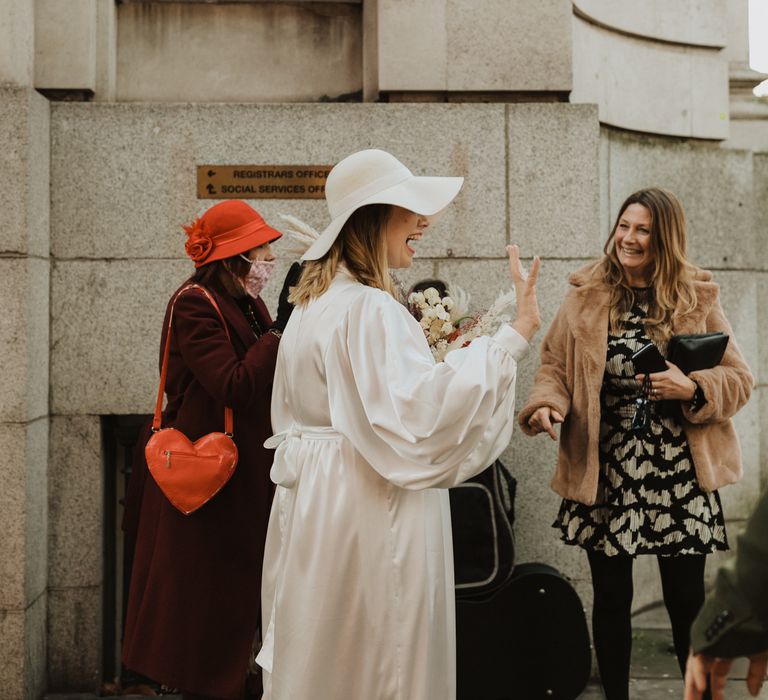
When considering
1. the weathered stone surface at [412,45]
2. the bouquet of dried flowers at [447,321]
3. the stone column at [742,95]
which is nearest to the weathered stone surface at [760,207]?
the stone column at [742,95]

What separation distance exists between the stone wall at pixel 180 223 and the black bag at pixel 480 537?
0.80 meters

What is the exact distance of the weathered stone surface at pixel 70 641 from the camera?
4961mm

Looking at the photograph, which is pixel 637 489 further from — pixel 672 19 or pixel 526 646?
pixel 672 19

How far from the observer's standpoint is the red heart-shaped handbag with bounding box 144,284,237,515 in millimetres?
3680

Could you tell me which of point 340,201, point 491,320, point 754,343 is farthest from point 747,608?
point 754,343

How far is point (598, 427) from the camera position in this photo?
4000 millimetres

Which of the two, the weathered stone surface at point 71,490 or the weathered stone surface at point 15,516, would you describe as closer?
the weathered stone surface at point 15,516

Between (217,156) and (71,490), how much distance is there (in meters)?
1.75

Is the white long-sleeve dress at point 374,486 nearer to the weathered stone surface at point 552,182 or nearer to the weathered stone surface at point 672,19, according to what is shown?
the weathered stone surface at point 552,182

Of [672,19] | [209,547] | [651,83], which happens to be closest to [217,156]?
[209,547]

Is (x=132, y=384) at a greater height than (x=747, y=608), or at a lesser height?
greater

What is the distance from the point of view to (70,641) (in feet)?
16.3

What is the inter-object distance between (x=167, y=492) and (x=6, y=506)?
1336mm

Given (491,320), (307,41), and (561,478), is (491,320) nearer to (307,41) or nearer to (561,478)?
(561,478)
